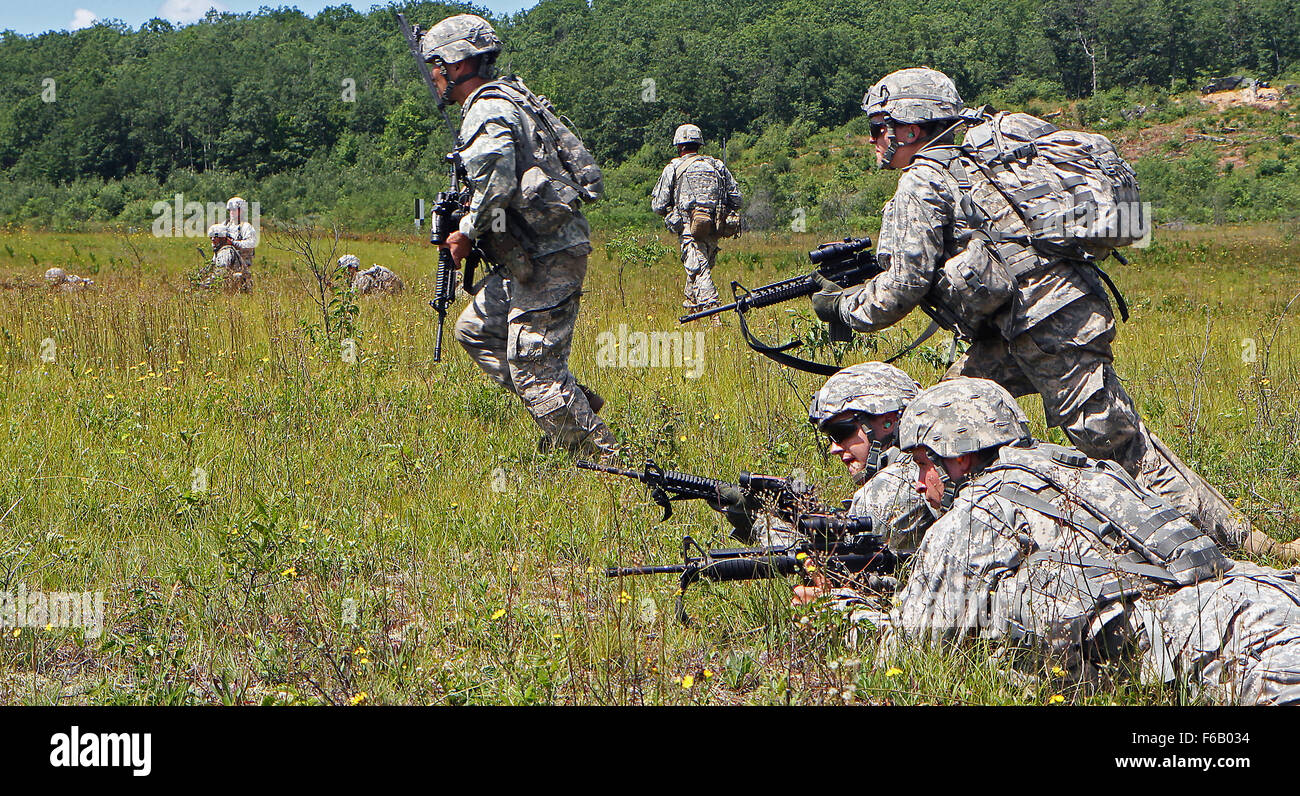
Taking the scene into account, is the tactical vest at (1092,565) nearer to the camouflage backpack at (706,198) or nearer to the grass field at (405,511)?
the grass field at (405,511)

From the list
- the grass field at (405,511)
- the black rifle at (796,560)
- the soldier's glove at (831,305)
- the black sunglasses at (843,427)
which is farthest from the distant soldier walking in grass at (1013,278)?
the black rifle at (796,560)

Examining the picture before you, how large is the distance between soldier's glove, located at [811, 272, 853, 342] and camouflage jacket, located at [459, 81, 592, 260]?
142 cm

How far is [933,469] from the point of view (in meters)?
3.51

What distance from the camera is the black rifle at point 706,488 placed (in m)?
3.58

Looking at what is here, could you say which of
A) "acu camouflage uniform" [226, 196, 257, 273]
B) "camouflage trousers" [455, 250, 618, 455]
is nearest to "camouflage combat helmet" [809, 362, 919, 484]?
"camouflage trousers" [455, 250, 618, 455]

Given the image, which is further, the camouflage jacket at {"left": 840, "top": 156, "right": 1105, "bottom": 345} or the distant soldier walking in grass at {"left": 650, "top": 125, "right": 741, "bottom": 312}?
the distant soldier walking in grass at {"left": 650, "top": 125, "right": 741, "bottom": 312}

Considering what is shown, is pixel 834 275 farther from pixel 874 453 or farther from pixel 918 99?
pixel 874 453

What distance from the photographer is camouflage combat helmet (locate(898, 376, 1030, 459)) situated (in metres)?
3.39

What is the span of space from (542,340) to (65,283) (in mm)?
10228

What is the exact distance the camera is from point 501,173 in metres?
5.21

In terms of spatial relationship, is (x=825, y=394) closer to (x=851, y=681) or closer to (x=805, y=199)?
(x=851, y=681)

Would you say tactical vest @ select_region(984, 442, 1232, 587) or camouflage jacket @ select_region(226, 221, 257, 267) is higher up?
camouflage jacket @ select_region(226, 221, 257, 267)

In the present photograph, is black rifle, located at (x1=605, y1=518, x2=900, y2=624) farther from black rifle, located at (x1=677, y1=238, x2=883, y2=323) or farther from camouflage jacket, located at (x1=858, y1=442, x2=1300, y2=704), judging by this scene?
black rifle, located at (x1=677, y1=238, x2=883, y2=323)

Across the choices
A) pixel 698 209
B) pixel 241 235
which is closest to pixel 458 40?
pixel 698 209
